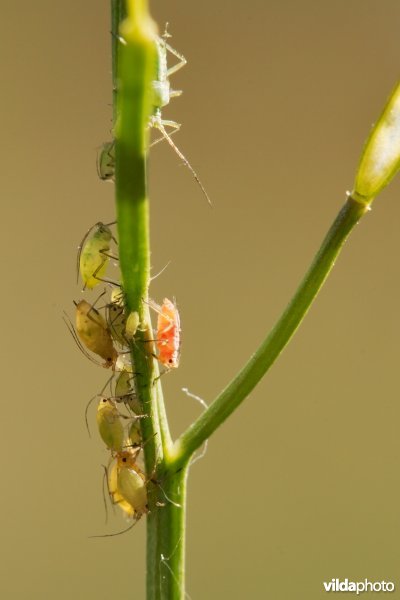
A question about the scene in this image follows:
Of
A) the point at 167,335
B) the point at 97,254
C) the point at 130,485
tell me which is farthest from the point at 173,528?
the point at 97,254

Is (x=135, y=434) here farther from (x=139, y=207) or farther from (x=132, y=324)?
(x=139, y=207)

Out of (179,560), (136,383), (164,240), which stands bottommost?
(179,560)

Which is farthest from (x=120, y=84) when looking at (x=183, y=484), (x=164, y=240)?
(x=164, y=240)

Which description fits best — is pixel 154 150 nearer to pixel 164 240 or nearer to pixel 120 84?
pixel 164 240

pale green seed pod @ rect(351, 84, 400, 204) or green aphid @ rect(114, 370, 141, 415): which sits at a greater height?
pale green seed pod @ rect(351, 84, 400, 204)

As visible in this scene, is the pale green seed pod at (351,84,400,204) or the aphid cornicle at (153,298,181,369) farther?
the aphid cornicle at (153,298,181,369)

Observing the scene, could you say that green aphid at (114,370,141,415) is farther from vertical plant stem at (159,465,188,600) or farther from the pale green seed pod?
the pale green seed pod

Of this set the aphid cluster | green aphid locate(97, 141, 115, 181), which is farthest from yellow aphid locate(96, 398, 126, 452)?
green aphid locate(97, 141, 115, 181)
